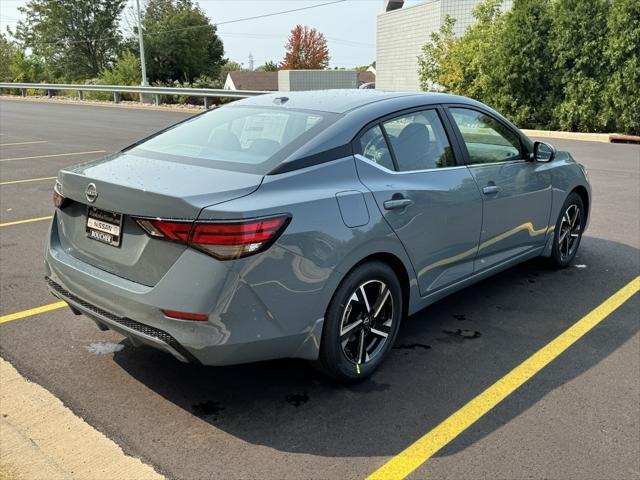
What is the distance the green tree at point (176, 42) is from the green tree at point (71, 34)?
4.82m

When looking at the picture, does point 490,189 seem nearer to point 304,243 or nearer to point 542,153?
point 542,153

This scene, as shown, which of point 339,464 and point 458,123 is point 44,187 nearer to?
point 458,123

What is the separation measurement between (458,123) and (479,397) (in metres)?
1.95

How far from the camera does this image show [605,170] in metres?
11.8

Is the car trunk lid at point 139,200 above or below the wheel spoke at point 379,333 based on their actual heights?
above

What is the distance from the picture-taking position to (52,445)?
2.93 metres

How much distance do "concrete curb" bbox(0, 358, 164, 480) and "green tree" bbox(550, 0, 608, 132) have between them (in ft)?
58.9

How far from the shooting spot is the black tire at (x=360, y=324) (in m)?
3.30

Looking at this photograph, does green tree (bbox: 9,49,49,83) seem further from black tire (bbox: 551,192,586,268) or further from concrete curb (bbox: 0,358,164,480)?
concrete curb (bbox: 0,358,164,480)

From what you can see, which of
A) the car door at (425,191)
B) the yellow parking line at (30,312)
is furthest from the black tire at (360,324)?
the yellow parking line at (30,312)

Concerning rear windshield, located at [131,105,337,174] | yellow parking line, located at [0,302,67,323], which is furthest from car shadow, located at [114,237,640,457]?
rear windshield, located at [131,105,337,174]

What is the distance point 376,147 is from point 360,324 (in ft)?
3.46

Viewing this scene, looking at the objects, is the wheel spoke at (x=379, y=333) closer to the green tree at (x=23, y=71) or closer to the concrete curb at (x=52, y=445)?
the concrete curb at (x=52, y=445)

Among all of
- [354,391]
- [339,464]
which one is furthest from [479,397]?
[339,464]
